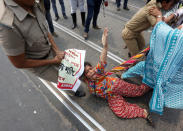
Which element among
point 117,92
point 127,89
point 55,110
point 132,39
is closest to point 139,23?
point 132,39

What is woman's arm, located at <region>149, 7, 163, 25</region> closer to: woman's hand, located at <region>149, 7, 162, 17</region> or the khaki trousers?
woman's hand, located at <region>149, 7, 162, 17</region>

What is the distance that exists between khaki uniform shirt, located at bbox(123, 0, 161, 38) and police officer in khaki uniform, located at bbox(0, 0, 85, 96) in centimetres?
185

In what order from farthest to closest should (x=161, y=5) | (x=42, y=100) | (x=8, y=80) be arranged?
(x=8, y=80), (x=42, y=100), (x=161, y=5)

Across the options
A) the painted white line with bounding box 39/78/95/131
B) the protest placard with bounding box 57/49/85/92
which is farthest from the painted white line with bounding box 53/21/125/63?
the painted white line with bounding box 39/78/95/131

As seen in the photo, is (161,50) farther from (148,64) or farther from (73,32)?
(73,32)

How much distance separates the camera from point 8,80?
324cm

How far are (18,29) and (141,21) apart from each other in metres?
2.29

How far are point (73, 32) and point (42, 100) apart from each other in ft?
9.34

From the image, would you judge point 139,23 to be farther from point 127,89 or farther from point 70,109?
point 70,109

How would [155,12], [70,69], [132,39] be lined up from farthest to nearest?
[132,39] < [155,12] < [70,69]

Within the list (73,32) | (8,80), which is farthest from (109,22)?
(8,80)

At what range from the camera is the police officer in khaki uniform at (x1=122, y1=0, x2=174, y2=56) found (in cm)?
219

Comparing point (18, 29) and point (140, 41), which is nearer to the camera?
point (18, 29)

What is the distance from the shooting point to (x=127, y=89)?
2.45 meters
